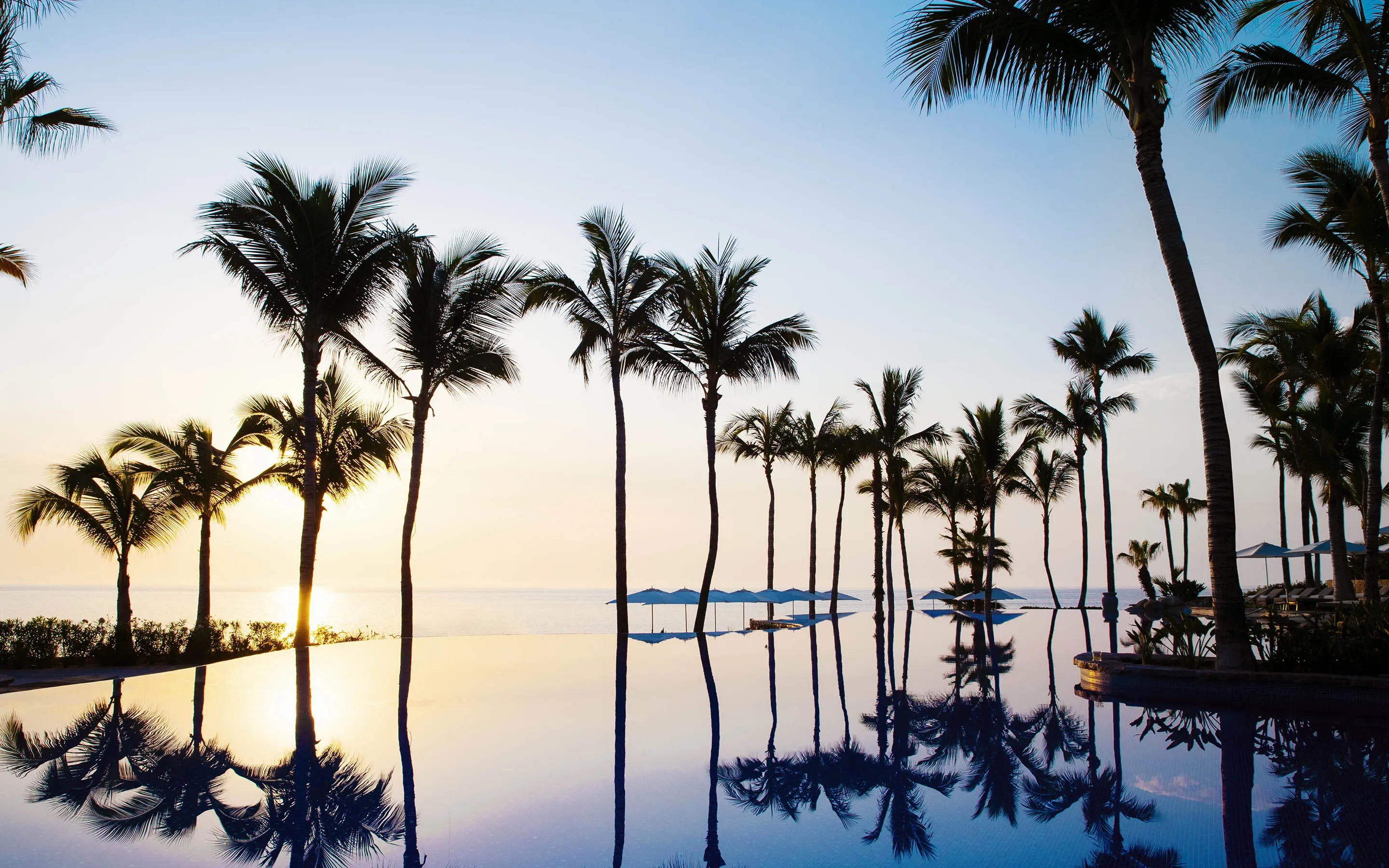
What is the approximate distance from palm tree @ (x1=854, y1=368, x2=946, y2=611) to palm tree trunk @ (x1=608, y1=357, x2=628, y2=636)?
11.9 meters

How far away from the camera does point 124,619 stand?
47.2 feet

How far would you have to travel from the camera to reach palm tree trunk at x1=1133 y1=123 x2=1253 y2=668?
9.10 meters

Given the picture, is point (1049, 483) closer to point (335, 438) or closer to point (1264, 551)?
point (1264, 551)

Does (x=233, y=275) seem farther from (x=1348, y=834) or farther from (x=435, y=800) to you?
A: (x=1348, y=834)

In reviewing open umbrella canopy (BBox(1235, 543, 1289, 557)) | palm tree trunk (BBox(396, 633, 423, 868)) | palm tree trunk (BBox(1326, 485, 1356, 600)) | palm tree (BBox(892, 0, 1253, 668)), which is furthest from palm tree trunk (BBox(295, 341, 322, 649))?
open umbrella canopy (BBox(1235, 543, 1289, 557))

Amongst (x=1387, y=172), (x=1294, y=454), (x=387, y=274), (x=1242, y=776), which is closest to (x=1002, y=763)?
(x=1242, y=776)

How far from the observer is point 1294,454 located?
84.7ft

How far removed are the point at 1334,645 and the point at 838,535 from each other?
62.4ft

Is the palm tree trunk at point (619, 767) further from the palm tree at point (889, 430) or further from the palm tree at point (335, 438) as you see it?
the palm tree at point (889, 430)

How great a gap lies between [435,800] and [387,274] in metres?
11.3

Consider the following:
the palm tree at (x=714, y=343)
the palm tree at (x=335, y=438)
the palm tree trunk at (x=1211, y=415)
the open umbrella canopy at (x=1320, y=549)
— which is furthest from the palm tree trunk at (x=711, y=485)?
the open umbrella canopy at (x=1320, y=549)

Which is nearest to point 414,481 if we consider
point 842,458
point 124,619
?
point 124,619

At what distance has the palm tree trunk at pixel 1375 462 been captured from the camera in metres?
13.4

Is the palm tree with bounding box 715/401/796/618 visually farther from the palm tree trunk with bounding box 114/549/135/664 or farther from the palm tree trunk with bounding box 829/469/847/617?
the palm tree trunk with bounding box 114/549/135/664
